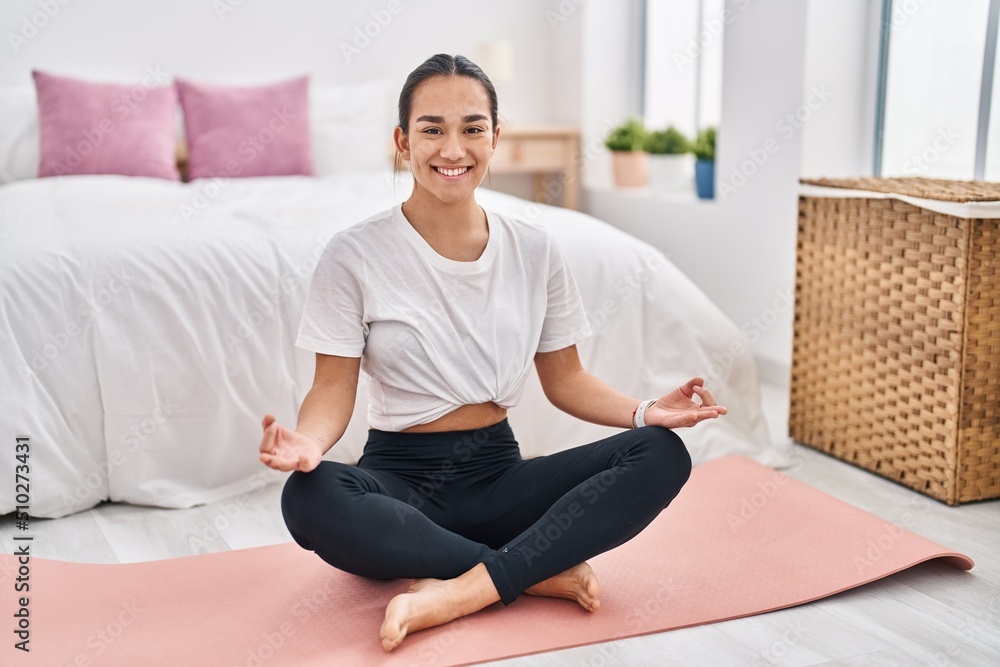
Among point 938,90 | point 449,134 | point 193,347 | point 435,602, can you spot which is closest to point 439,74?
point 449,134

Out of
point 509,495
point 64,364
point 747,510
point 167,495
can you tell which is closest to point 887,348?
point 747,510

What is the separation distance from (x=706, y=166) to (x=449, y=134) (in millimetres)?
2382

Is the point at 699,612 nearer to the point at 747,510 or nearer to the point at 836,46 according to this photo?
the point at 747,510

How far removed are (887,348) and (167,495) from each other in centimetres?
169

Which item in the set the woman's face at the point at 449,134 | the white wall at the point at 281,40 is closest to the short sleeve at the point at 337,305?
the woman's face at the point at 449,134

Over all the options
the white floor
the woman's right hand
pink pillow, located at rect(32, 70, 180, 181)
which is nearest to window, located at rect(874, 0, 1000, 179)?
the white floor

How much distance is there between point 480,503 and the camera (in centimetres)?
170

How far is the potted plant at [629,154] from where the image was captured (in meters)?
4.30

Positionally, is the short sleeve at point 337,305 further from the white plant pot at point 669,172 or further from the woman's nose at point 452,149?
the white plant pot at point 669,172

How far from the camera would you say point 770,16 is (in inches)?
127

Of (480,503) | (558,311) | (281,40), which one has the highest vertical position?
(281,40)

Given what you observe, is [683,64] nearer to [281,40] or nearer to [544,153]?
[544,153]

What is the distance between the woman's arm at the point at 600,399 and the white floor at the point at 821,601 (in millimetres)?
350

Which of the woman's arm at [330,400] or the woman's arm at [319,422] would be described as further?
the woman's arm at [330,400]
